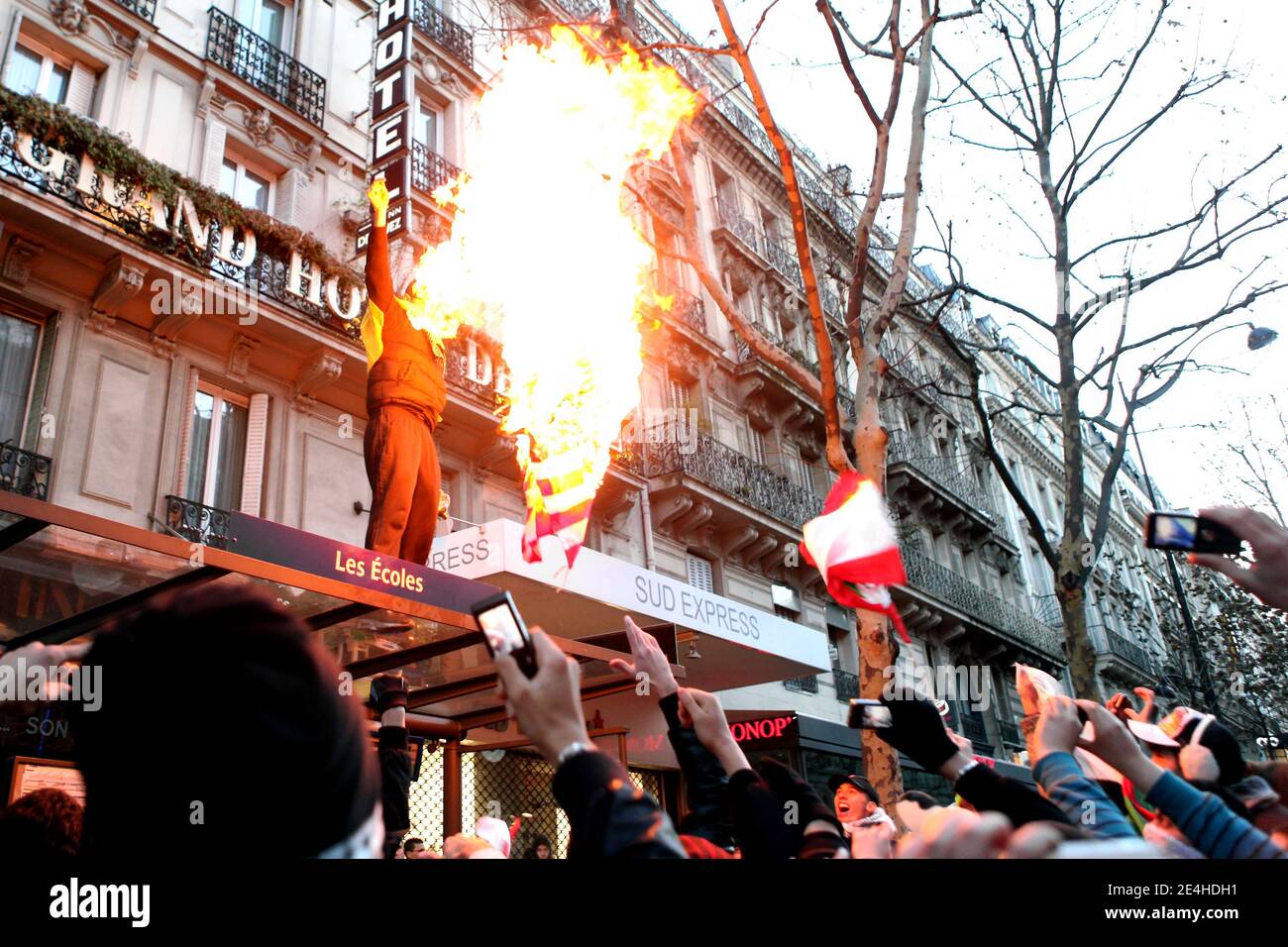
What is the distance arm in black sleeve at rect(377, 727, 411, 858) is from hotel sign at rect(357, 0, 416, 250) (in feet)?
29.5

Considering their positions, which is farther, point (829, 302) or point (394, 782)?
point (829, 302)

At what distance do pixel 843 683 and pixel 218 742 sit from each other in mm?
20007

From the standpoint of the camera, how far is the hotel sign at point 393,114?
11.7m

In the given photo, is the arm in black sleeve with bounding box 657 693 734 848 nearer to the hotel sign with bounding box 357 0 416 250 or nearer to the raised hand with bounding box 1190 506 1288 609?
the raised hand with bounding box 1190 506 1288 609

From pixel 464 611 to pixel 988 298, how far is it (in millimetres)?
8446

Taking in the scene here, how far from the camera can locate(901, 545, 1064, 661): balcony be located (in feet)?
79.8

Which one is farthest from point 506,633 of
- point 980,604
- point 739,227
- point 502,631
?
point 980,604

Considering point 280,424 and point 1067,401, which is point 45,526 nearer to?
point 280,424

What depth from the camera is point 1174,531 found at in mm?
2801

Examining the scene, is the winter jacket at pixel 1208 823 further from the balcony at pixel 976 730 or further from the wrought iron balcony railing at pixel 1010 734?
the wrought iron balcony railing at pixel 1010 734

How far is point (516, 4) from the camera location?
57.4ft

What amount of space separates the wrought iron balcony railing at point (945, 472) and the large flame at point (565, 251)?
17771 millimetres

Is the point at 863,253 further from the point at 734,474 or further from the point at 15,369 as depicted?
the point at 734,474
